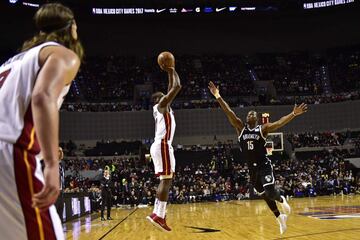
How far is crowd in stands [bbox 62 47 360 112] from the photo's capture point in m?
36.7

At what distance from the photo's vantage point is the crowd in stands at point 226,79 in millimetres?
36688

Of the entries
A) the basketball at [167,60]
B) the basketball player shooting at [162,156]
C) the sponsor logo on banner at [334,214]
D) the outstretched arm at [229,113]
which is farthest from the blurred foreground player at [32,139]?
the sponsor logo on banner at [334,214]

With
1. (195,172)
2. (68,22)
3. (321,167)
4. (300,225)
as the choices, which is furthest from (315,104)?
(68,22)

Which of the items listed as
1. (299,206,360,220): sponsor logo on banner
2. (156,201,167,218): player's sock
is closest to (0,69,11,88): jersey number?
(156,201,167,218): player's sock

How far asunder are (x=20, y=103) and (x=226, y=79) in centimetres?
3709

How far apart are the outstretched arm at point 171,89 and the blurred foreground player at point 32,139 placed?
362 centimetres

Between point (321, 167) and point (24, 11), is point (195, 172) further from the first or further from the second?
point (24, 11)

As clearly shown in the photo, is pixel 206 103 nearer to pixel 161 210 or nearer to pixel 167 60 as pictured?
pixel 161 210

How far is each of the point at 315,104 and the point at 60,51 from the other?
118 feet

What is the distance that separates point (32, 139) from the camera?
2.29m

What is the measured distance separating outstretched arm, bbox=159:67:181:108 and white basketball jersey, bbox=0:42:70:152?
12.0 feet

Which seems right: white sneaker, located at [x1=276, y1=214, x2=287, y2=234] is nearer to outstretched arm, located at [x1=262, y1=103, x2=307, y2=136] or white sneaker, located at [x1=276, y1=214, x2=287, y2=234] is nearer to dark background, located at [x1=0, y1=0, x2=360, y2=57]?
outstretched arm, located at [x1=262, y1=103, x2=307, y2=136]

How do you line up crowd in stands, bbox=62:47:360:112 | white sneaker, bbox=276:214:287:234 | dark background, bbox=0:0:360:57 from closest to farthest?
1. white sneaker, bbox=276:214:287:234
2. crowd in stands, bbox=62:47:360:112
3. dark background, bbox=0:0:360:57

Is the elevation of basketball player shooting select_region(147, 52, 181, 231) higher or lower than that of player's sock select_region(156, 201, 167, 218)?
higher
